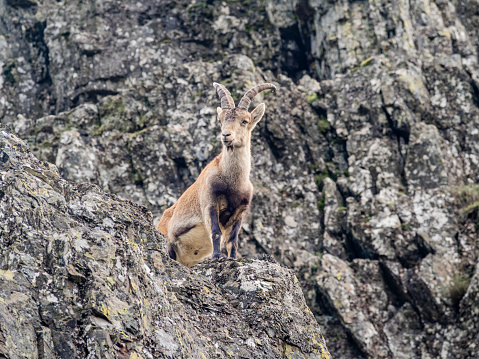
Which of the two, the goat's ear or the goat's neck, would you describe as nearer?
the goat's neck

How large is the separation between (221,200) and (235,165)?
0.78 meters

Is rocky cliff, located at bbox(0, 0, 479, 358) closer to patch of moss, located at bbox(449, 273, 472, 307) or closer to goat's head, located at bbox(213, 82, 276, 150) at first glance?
patch of moss, located at bbox(449, 273, 472, 307)

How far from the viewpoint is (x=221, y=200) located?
11664 mm

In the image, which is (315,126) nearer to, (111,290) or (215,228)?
(215,228)

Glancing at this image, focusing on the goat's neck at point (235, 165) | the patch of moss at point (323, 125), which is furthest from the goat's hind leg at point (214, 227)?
the patch of moss at point (323, 125)

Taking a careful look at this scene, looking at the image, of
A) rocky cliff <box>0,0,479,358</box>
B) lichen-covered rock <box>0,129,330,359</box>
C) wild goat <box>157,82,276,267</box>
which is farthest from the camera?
rocky cliff <box>0,0,479,358</box>

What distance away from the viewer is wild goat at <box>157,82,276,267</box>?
1161cm

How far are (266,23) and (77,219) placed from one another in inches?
687

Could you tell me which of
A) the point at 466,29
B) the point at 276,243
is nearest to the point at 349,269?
the point at 276,243

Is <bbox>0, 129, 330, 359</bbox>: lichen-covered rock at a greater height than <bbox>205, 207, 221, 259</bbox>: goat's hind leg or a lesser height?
greater

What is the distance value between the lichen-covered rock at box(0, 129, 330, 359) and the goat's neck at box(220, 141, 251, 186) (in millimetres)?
2693

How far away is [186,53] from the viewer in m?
22.5

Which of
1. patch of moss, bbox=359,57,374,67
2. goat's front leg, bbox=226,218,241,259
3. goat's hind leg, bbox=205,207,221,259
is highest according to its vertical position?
patch of moss, bbox=359,57,374,67

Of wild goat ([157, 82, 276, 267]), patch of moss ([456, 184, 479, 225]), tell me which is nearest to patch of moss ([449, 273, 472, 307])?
patch of moss ([456, 184, 479, 225])
